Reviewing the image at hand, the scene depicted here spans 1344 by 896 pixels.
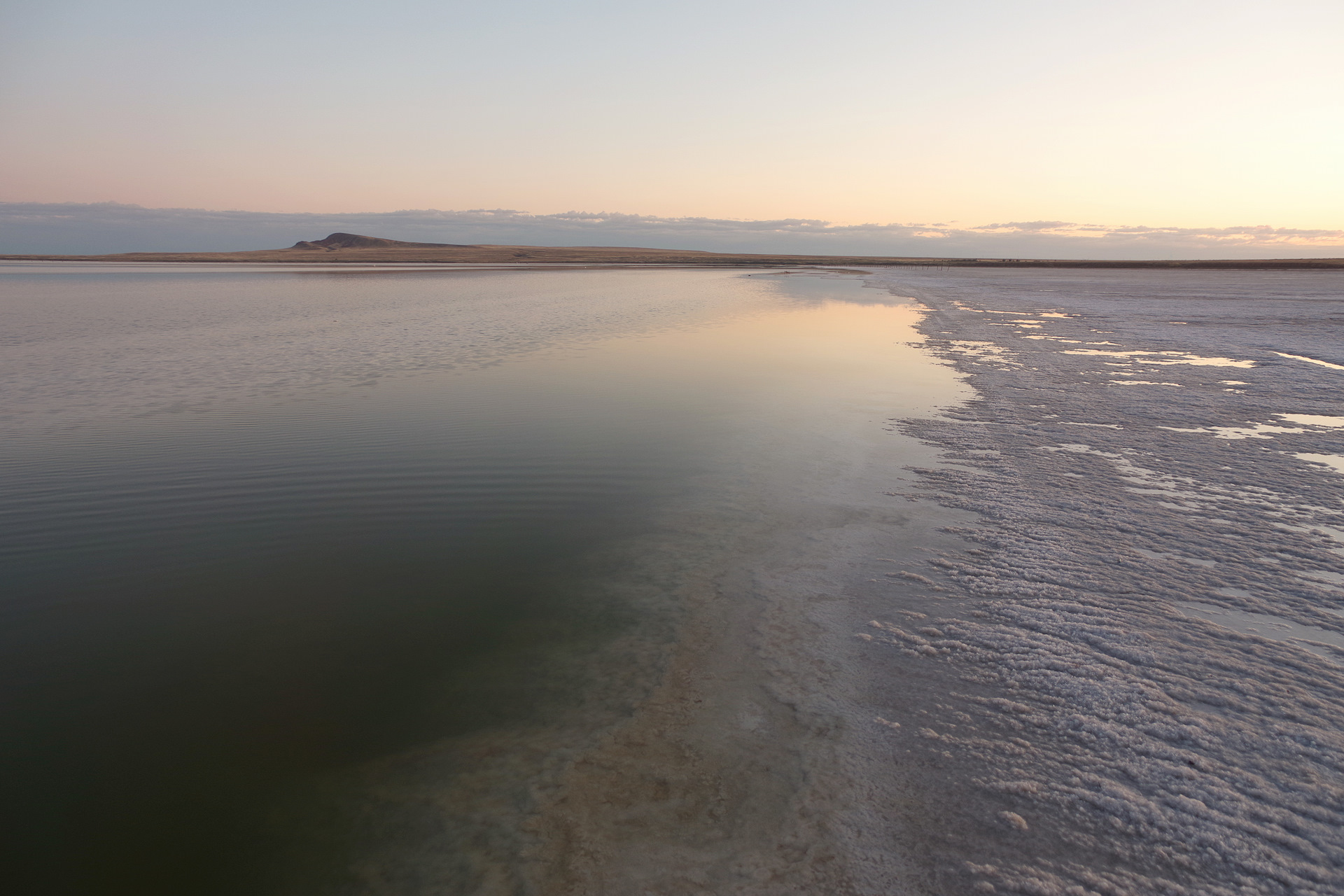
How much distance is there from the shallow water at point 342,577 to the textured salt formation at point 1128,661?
1566 millimetres

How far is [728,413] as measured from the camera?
10805mm

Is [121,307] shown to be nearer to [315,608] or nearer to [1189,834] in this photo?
[315,608]

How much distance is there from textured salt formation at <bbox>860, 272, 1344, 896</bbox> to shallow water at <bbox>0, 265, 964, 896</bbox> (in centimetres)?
157

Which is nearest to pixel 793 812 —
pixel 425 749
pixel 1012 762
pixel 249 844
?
pixel 1012 762

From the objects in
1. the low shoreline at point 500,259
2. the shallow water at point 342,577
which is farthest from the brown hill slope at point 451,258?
the shallow water at point 342,577

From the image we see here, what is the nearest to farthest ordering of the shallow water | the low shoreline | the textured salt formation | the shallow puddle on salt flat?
1. the textured salt formation
2. the shallow water
3. the shallow puddle on salt flat
4. the low shoreline

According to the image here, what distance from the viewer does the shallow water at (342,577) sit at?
10.3 ft

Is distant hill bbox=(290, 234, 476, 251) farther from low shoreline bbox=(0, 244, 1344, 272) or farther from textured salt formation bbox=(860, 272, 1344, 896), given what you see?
textured salt formation bbox=(860, 272, 1344, 896)

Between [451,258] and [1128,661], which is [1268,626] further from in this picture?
[451,258]

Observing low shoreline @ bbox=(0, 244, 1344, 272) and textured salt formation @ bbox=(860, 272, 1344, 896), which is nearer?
textured salt formation @ bbox=(860, 272, 1344, 896)

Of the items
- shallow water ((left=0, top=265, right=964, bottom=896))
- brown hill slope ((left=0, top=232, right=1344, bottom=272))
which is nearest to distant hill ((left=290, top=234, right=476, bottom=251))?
brown hill slope ((left=0, top=232, right=1344, bottom=272))

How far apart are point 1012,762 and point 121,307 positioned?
35.2 metres

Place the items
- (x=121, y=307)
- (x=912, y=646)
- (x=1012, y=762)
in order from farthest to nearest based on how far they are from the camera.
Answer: (x=121, y=307), (x=912, y=646), (x=1012, y=762)

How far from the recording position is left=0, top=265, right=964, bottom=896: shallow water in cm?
313
